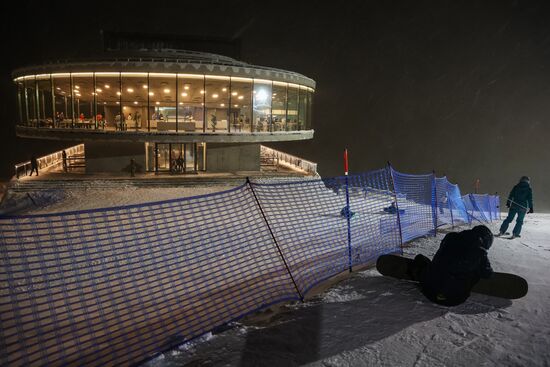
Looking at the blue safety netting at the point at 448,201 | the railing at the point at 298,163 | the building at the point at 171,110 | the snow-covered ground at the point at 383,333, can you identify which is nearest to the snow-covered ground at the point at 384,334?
the snow-covered ground at the point at 383,333

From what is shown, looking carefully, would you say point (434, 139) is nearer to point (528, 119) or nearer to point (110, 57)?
point (528, 119)

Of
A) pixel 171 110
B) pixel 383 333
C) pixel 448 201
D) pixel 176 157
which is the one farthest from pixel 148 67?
→ pixel 383 333

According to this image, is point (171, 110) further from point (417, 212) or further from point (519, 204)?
point (519, 204)

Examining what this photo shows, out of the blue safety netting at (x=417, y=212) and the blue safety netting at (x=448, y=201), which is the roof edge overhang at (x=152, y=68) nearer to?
the blue safety netting at (x=417, y=212)

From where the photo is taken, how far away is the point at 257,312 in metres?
6.16

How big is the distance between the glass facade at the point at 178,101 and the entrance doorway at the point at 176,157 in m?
1.19

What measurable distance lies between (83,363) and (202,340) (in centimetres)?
163

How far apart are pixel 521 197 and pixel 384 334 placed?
9924 mm

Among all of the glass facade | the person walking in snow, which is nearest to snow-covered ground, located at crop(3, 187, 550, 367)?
the person walking in snow

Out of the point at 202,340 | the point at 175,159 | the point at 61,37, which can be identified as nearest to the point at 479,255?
the point at 202,340

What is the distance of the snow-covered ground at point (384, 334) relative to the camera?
4746 millimetres

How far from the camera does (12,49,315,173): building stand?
2442 cm

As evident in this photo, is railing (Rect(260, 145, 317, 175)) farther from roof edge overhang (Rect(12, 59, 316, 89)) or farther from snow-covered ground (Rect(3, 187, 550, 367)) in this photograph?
snow-covered ground (Rect(3, 187, 550, 367))

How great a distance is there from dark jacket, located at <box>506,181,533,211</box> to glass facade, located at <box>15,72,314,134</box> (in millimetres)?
17502
